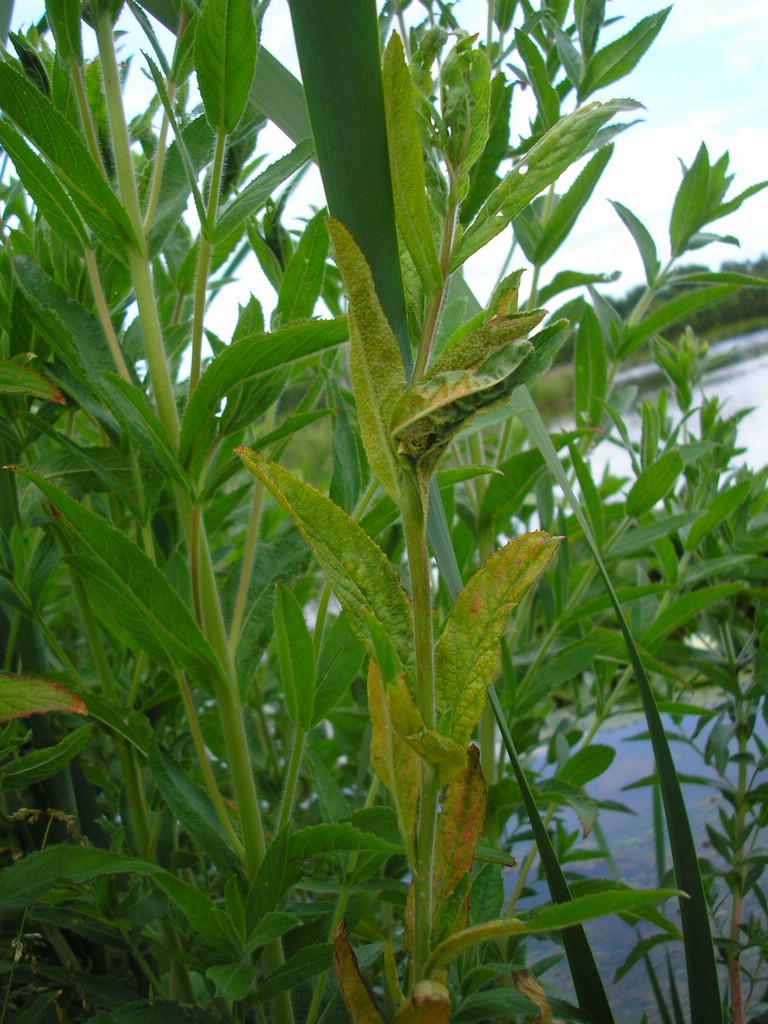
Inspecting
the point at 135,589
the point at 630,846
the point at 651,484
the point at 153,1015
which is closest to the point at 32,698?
the point at 135,589

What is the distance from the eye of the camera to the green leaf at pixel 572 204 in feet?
1.94

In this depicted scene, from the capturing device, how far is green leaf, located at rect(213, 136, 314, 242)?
1.33ft

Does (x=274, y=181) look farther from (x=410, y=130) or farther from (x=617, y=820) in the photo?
(x=617, y=820)

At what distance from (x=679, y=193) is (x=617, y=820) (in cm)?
72

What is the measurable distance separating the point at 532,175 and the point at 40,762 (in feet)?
1.15

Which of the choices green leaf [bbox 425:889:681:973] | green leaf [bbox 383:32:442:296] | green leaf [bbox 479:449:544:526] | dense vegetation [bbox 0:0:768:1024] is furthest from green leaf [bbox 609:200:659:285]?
green leaf [bbox 425:889:681:973]

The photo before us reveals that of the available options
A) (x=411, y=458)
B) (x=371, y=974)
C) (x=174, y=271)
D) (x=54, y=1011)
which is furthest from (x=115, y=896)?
(x=174, y=271)

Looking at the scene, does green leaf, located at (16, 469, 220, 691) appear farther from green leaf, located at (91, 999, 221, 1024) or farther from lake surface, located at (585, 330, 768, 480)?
lake surface, located at (585, 330, 768, 480)

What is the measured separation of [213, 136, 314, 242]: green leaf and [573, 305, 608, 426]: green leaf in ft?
1.09

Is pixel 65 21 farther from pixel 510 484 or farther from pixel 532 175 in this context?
pixel 510 484

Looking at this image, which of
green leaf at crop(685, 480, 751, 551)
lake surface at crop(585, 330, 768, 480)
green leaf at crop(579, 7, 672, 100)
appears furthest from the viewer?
lake surface at crop(585, 330, 768, 480)

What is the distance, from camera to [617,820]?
1.03 meters

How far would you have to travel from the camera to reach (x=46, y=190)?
406mm

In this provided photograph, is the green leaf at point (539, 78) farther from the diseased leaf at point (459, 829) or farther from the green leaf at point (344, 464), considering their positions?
the diseased leaf at point (459, 829)
